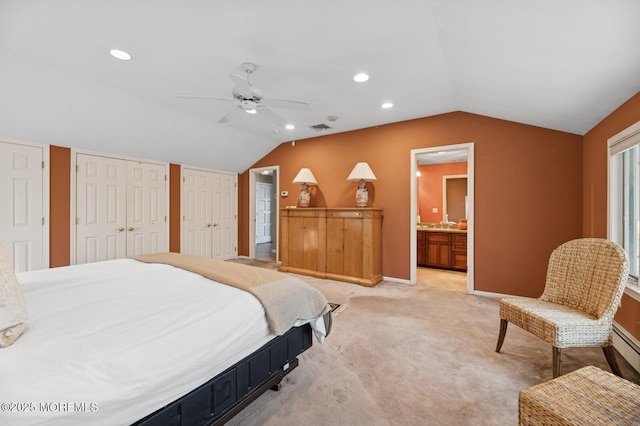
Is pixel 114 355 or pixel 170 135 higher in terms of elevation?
pixel 170 135

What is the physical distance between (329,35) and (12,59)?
10.1 ft

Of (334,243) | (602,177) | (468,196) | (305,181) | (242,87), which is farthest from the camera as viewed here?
(305,181)

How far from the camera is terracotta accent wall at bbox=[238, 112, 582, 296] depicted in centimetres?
337

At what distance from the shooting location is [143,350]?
3.58 feet

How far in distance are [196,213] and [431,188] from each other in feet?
17.1

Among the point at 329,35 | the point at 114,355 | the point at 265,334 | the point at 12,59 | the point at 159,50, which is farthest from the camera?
the point at 12,59

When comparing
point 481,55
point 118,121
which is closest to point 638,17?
point 481,55

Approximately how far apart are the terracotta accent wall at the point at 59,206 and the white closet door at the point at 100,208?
114 mm

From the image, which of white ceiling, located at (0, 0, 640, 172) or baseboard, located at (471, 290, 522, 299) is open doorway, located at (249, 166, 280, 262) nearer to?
white ceiling, located at (0, 0, 640, 172)

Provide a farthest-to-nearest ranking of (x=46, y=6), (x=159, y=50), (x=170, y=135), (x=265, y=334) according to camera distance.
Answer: (x=170, y=135) < (x=159, y=50) < (x=46, y=6) < (x=265, y=334)

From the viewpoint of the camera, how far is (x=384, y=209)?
4.59 metres

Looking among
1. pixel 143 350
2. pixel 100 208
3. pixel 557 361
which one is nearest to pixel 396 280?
pixel 557 361

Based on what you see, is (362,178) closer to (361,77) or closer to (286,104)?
(361,77)

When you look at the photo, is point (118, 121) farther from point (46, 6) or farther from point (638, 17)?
point (638, 17)
